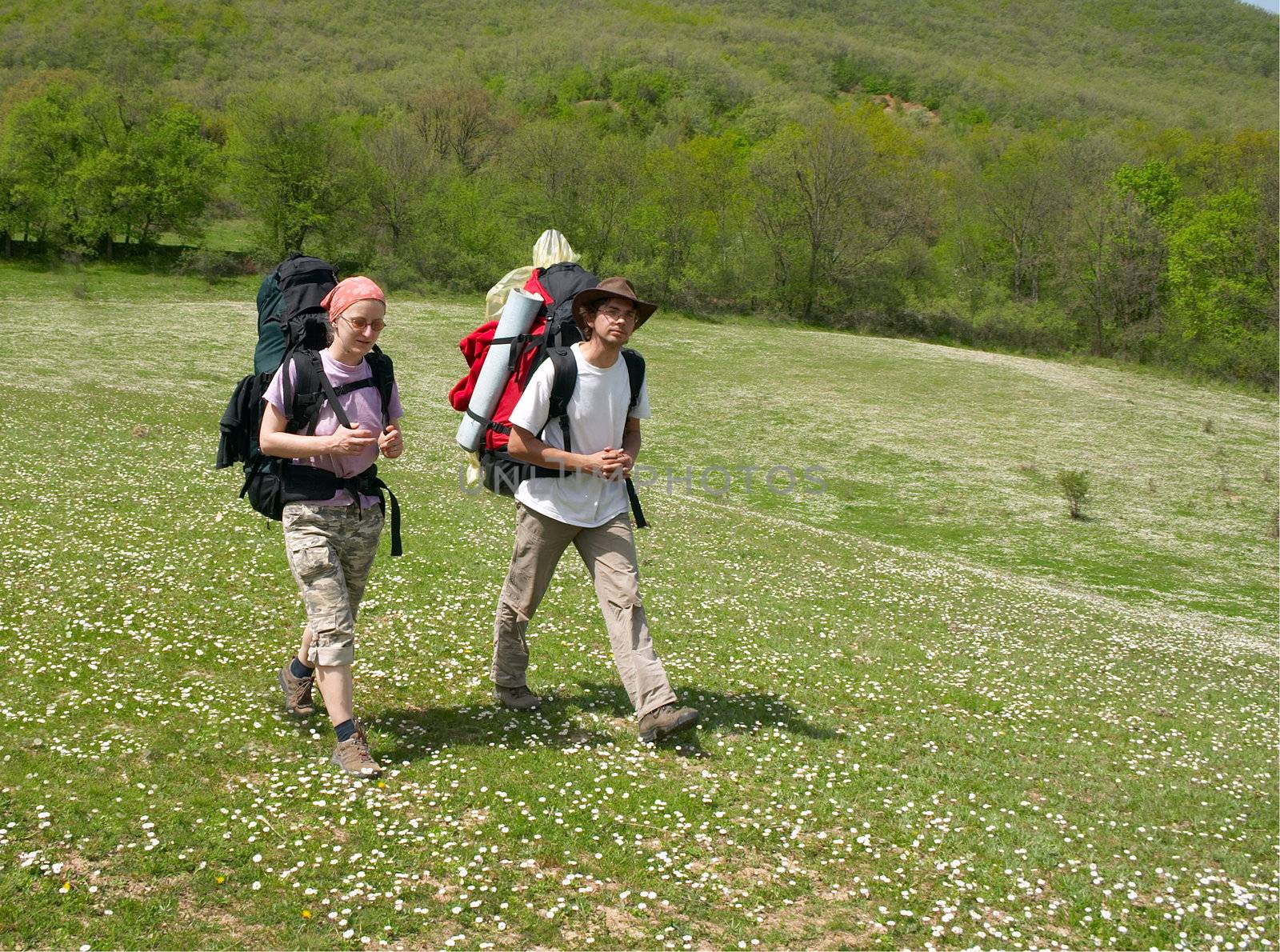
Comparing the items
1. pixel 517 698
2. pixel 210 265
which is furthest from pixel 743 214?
pixel 517 698

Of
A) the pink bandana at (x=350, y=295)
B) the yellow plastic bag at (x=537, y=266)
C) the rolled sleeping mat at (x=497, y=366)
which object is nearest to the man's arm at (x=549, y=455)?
the rolled sleeping mat at (x=497, y=366)

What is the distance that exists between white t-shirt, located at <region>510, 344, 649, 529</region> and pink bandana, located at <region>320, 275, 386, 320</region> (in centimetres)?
121

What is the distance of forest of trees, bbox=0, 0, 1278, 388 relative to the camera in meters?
65.4

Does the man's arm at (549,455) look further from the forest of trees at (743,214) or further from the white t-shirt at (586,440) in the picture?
the forest of trees at (743,214)

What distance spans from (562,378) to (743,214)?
74796 mm

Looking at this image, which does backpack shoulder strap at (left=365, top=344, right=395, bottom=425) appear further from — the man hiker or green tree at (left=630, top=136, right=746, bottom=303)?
green tree at (left=630, top=136, right=746, bottom=303)

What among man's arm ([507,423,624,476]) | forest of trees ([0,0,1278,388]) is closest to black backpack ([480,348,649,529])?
man's arm ([507,423,624,476])

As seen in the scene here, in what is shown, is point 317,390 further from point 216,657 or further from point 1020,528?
point 1020,528

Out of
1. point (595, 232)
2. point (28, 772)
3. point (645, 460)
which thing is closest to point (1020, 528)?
point (645, 460)

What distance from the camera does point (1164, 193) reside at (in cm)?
7350

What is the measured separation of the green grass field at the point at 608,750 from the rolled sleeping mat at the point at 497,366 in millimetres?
2172

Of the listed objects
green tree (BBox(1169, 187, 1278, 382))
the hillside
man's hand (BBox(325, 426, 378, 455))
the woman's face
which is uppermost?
the hillside

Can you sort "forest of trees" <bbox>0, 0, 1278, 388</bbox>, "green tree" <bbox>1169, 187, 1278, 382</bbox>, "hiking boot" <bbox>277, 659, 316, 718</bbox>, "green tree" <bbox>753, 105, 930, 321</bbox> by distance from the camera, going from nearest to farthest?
"hiking boot" <bbox>277, 659, 316, 718</bbox>
"green tree" <bbox>1169, 187, 1278, 382</bbox>
"forest of trees" <bbox>0, 0, 1278, 388</bbox>
"green tree" <bbox>753, 105, 930, 321</bbox>

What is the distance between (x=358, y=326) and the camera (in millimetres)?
6477
